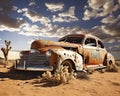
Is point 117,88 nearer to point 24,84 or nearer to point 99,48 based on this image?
point 24,84

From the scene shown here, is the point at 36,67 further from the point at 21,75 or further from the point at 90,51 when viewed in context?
the point at 90,51

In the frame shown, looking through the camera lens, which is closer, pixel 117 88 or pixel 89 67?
pixel 117 88

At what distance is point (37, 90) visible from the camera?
6109mm

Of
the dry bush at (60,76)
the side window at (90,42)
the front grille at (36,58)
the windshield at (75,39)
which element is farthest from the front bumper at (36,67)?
the side window at (90,42)

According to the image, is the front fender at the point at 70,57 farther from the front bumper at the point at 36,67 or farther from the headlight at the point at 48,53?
the front bumper at the point at 36,67

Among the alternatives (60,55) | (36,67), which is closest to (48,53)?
(60,55)

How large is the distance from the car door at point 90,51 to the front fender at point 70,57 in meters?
0.85

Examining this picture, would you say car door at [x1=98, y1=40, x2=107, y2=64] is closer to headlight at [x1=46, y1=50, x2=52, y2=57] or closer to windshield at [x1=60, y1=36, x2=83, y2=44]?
windshield at [x1=60, y1=36, x2=83, y2=44]

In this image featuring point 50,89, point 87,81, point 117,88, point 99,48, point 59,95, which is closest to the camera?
point 59,95

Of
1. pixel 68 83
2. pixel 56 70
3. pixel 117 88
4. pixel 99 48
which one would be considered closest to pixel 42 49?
pixel 56 70

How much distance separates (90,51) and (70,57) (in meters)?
2.03

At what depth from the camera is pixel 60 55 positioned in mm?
7898

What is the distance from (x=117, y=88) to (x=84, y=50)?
268cm

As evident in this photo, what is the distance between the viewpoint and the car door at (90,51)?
31.9 ft
